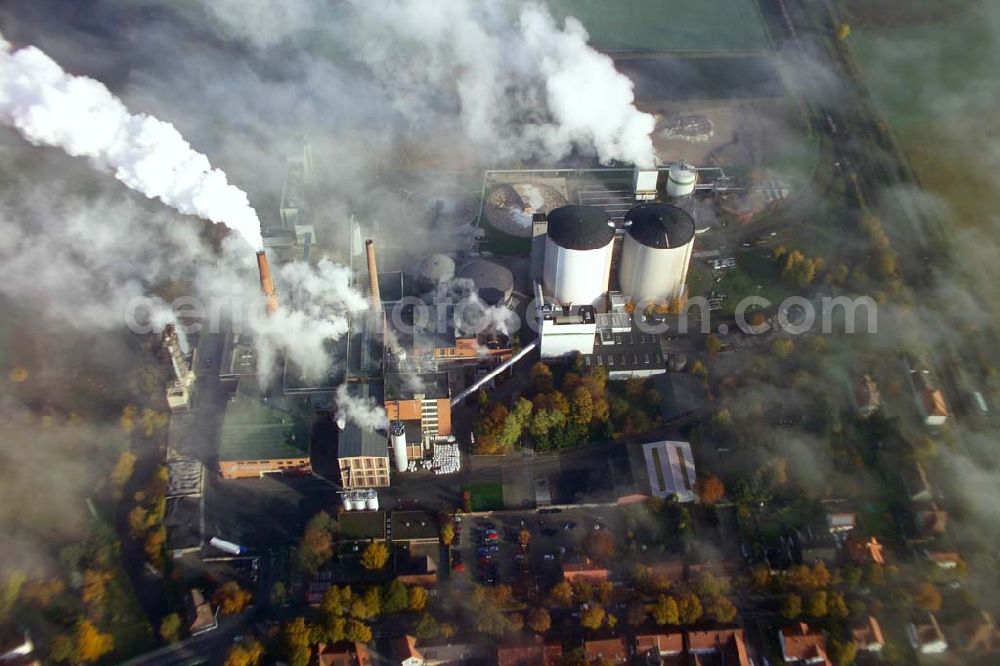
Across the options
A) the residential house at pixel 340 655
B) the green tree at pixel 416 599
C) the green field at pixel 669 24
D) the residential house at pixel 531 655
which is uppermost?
the green field at pixel 669 24

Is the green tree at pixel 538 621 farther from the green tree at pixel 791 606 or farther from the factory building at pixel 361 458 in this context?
the green tree at pixel 791 606

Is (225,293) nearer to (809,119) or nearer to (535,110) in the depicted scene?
(535,110)

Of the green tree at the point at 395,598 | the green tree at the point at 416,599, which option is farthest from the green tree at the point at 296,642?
the green tree at the point at 416,599

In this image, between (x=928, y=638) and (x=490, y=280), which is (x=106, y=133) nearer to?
(x=490, y=280)

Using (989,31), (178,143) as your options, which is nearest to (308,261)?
(178,143)

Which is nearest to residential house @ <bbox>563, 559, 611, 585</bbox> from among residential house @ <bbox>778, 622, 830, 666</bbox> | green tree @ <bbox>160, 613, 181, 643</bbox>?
residential house @ <bbox>778, 622, 830, 666</bbox>

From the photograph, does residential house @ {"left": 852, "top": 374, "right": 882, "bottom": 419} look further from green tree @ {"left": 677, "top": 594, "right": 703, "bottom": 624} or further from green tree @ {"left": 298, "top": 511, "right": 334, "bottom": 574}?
green tree @ {"left": 298, "top": 511, "right": 334, "bottom": 574}

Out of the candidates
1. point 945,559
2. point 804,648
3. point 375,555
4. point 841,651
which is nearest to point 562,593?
point 375,555
